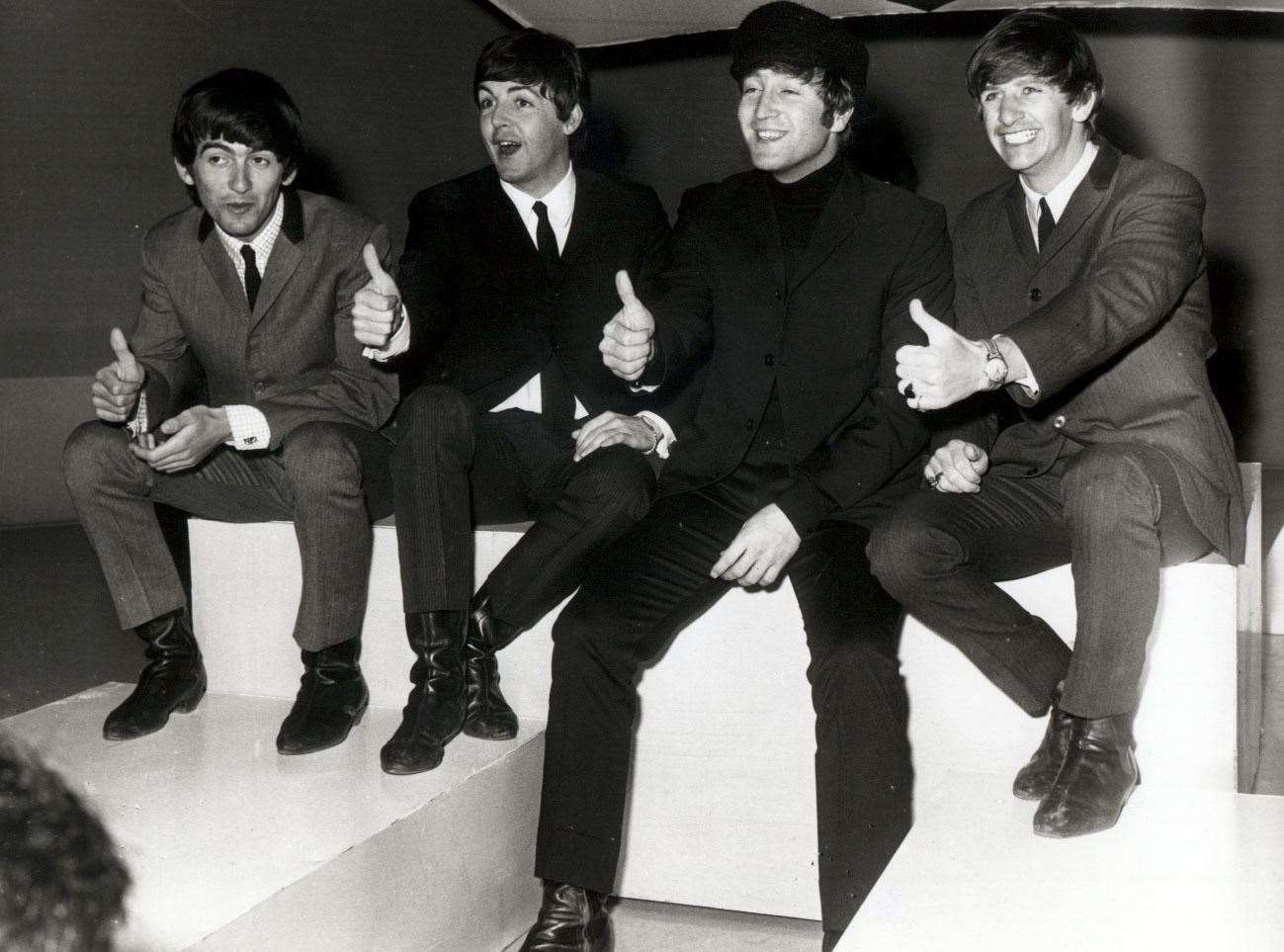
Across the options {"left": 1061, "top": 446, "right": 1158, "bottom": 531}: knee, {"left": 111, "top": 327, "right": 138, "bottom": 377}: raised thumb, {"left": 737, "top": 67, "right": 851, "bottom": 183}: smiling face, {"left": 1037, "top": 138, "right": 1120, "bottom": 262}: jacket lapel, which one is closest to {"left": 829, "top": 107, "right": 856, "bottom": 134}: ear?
{"left": 737, "top": 67, "right": 851, "bottom": 183}: smiling face

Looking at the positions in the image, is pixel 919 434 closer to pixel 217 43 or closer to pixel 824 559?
pixel 824 559

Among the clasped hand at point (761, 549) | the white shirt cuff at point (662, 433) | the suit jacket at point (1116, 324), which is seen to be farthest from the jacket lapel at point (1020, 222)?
the white shirt cuff at point (662, 433)

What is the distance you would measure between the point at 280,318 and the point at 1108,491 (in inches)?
61.7

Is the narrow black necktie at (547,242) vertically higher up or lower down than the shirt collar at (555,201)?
lower down

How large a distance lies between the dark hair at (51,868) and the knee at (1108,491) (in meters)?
1.55

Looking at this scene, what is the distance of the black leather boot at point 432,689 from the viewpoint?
2145 millimetres

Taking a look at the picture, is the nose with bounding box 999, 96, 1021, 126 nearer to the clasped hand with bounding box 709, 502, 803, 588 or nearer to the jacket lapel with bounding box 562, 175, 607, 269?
the clasped hand with bounding box 709, 502, 803, 588

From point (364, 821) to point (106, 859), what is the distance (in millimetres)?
1444

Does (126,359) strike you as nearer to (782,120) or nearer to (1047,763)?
(782,120)

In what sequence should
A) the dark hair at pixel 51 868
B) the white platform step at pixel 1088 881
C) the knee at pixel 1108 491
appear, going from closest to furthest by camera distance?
the dark hair at pixel 51 868 < the white platform step at pixel 1088 881 < the knee at pixel 1108 491

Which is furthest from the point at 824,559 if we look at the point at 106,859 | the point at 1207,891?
the point at 106,859

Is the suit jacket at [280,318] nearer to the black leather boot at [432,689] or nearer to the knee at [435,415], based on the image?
the knee at [435,415]

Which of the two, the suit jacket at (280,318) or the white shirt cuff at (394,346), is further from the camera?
the suit jacket at (280,318)

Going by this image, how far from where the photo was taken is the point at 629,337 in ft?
7.11
